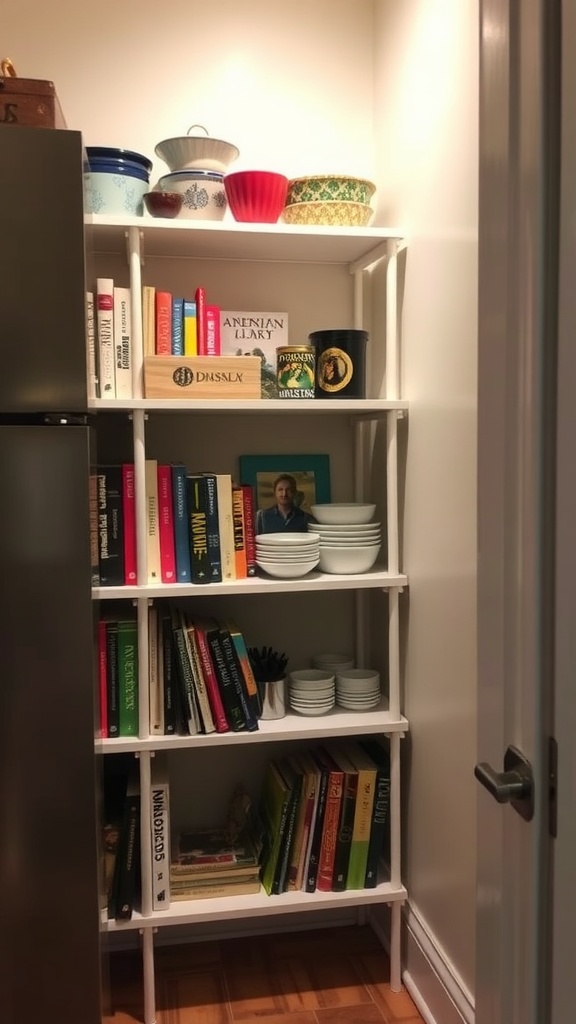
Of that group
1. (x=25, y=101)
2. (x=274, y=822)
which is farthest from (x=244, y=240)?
(x=274, y=822)

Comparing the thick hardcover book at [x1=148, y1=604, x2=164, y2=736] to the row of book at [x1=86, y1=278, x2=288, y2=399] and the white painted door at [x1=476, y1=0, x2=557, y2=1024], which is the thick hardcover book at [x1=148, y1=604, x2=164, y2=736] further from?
the white painted door at [x1=476, y1=0, x2=557, y2=1024]

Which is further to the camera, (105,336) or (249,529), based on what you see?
(249,529)

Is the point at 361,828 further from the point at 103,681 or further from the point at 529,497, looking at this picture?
the point at 529,497

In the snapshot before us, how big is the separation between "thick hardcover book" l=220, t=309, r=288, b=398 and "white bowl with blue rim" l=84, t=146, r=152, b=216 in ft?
1.19

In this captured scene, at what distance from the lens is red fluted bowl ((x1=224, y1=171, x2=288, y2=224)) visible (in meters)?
1.79

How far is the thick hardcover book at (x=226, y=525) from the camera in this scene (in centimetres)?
183

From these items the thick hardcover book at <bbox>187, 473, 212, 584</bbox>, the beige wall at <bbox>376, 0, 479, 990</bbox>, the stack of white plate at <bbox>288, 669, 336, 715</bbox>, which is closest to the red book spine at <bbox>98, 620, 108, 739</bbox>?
the thick hardcover book at <bbox>187, 473, 212, 584</bbox>

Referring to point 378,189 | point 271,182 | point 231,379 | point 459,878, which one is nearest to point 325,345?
point 231,379

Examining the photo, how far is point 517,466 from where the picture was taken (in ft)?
2.77

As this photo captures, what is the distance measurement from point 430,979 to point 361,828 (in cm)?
33

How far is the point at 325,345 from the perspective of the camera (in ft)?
6.12

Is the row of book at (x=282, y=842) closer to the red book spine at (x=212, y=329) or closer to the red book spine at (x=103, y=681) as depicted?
the red book spine at (x=103, y=681)

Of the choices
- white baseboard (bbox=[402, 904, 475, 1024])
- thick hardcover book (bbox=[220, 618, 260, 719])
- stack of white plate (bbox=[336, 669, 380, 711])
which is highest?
thick hardcover book (bbox=[220, 618, 260, 719])

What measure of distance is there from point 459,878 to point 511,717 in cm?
90
